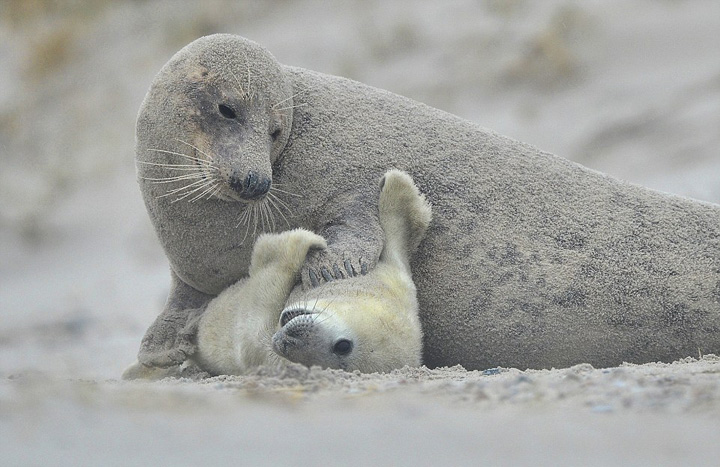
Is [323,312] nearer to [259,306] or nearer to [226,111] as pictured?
[259,306]

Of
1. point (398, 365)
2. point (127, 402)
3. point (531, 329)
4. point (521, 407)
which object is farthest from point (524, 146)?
point (127, 402)

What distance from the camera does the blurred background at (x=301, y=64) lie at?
1115cm

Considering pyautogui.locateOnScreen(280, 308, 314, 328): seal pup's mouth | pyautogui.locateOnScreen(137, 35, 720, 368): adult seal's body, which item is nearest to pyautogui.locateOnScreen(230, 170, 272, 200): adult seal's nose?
pyautogui.locateOnScreen(137, 35, 720, 368): adult seal's body

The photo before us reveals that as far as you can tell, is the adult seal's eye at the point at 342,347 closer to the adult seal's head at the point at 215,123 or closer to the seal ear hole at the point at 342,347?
the seal ear hole at the point at 342,347

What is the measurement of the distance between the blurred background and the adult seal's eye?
5.29 meters

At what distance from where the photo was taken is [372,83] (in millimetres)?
13695

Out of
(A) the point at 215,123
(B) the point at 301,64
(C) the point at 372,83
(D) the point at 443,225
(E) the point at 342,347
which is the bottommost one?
(E) the point at 342,347

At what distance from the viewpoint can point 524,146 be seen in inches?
228

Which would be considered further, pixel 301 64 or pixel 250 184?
pixel 301 64

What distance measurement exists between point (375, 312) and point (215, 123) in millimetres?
1199

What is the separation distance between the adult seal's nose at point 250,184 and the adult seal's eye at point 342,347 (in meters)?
0.86

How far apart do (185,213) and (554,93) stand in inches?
326

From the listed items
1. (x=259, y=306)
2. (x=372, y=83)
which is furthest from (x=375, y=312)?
(x=372, y=83)

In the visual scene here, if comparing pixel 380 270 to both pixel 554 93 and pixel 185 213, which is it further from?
pixel 554 93
